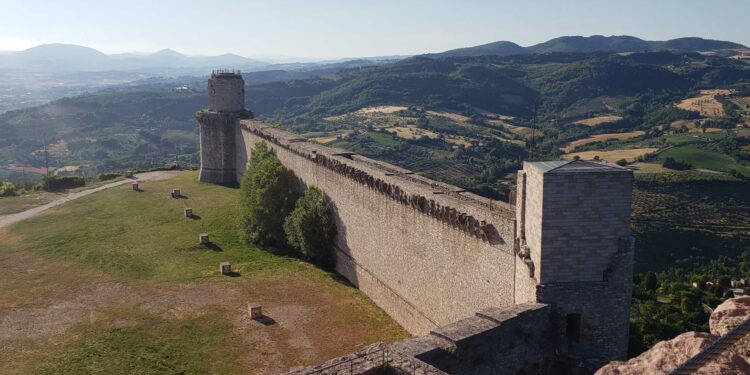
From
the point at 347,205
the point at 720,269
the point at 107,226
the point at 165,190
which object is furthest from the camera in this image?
the point at 720,269

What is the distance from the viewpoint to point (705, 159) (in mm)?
101375

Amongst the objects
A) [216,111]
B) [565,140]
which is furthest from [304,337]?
[565,140]

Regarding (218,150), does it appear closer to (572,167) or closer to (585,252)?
(572,167)

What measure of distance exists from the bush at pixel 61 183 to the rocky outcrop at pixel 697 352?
171ft

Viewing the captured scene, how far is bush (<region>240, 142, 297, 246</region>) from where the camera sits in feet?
116

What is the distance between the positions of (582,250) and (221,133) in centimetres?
4212

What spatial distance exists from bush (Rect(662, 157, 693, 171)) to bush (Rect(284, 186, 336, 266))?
76915 mm

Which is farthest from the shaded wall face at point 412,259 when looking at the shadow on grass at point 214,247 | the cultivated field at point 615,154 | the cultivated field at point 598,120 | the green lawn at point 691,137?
the cultivated field at point 598,120

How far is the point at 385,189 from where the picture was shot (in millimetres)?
25219

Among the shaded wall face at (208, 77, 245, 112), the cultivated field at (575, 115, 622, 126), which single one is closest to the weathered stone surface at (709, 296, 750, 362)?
the shaded wall face at (208, 77, 245, 112)

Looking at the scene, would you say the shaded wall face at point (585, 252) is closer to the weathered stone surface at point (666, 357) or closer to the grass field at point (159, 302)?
the weathered stone surface at point (666, 357)

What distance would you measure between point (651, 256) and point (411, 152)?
64.8 m

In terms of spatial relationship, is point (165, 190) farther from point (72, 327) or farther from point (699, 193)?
point (699, 193)

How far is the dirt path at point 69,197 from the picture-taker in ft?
135
